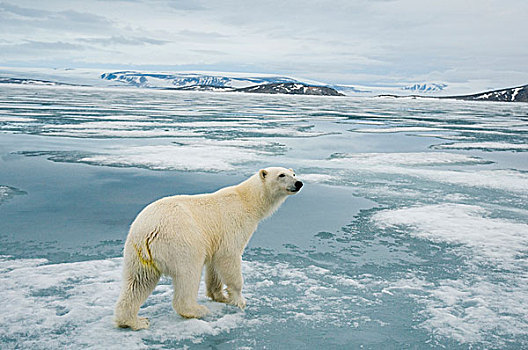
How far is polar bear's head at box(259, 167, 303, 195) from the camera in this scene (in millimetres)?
4227

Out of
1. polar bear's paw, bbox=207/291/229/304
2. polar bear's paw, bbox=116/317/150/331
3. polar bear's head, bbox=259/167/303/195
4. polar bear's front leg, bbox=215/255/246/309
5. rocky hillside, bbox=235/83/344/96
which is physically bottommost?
polar bear's paw, bbox=207/291/229/304

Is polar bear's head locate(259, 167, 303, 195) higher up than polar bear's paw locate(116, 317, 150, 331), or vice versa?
polar bear's head locate(259, 167, 303, 195)

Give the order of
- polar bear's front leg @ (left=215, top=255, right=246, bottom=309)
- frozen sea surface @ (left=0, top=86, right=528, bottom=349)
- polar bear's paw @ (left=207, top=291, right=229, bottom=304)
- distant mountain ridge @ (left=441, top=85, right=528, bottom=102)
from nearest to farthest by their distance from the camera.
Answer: frozen sea surface @ (left=0, top=86, right=528, bottom=349) < polar bear's front leg @ (left=215, top=255, right=246, bottom=309) < polar bear's paw @ (left=207, top=291, right=229, bottom=304) < distant mountain ridge @ (left=441, top=85, right=528, bottom=102)

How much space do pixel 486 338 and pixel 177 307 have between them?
7.57 feet

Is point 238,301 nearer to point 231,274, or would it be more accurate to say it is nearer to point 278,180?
point 231,274

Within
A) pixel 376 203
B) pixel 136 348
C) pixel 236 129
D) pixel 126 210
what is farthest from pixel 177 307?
pixel 236 129

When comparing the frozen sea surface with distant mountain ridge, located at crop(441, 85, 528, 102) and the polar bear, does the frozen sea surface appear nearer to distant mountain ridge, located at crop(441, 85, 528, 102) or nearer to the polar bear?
the polar bear

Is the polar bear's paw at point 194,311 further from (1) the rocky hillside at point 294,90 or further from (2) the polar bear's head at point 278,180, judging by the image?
(1) the rocky hillside at point 294,90

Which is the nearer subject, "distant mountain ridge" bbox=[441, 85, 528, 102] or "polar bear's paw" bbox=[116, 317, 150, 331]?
"polar bear's paw" bbox=[116, 317, 150, 331]

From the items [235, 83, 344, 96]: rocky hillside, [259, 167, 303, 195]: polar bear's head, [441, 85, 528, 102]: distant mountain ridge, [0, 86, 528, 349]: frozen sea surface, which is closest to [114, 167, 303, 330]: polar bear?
[259, 167, 303, 195]: polar bear's head

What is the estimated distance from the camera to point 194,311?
368 centimetres

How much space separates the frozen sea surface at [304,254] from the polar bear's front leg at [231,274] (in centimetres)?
14

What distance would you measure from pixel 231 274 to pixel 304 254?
1542mm

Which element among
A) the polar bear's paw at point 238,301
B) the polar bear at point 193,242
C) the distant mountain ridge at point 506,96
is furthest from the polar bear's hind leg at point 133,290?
the distant mountain ridge at point 506,96
